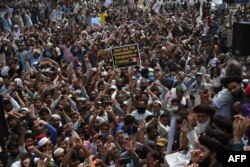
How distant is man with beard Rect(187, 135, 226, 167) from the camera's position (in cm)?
415

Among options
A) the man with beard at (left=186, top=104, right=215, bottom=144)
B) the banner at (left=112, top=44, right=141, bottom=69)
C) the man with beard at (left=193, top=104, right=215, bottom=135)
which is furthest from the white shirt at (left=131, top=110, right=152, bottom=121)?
the man with beard at (left=193, top=104, right=215, bottom=135)

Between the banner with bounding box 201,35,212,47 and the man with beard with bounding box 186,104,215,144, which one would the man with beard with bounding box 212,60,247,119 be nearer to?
the man with beard with bounding box 186,104,215,144

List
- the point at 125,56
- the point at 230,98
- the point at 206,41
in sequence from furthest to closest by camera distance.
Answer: the point at 206,41 < the point at 125,56 < the point at 230,98

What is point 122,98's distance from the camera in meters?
10.1

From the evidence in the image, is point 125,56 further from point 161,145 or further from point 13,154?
point 161,145

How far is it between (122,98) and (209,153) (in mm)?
5959

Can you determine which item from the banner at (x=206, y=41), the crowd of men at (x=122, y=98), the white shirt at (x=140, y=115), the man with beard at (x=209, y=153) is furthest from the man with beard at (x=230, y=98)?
the banner at (x=206, y=41)

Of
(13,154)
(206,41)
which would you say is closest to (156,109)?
(13,154)

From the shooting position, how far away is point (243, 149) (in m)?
4.17

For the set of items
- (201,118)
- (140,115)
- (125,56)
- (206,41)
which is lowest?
(140,115)

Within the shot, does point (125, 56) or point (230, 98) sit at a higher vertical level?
point (230, 98)

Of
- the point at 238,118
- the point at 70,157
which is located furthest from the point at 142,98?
the point at 238,118

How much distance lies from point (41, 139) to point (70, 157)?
0.83 m

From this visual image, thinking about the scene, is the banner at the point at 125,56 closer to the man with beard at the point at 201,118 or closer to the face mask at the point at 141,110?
the face mask at the point at 141,110
